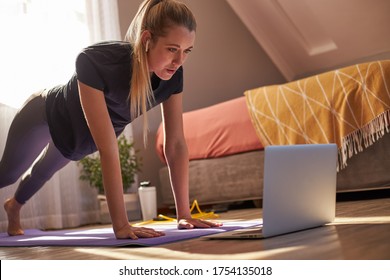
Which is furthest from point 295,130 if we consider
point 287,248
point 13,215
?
point 287,248

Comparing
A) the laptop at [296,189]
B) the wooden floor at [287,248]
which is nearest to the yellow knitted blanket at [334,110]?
the wooden floor at [287,248]

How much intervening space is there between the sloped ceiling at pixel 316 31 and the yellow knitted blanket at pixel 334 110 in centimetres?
140

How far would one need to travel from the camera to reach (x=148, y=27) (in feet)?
5.07

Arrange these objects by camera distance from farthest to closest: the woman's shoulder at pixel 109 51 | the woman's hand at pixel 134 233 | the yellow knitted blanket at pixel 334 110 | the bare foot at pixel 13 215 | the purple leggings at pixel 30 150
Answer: the yellow knitted blanket at pixel 334 110
the bare foot at pixel 13 215
the purple leggings at pixel 30 150
the woman's shoulder at pixel 109 51
the woman's hand at pixel 134 233

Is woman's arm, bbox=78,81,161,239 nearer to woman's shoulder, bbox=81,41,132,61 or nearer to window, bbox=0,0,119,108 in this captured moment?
woman's shoulder, bbox=81,41,132,61

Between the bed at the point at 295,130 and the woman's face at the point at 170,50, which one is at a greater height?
the woman's face at the point at 170,50

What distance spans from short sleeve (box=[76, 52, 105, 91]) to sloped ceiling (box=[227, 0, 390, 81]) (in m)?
2.66

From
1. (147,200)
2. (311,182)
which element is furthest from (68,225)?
(311,182)

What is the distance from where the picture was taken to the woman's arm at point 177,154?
68.4 inches

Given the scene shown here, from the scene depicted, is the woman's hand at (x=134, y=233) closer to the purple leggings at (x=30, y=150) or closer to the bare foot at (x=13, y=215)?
the purple leggings at (x=30, y=150)

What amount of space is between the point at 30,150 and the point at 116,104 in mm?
484

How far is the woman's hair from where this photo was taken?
4.93ft

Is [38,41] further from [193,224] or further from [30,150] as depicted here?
[193,224]

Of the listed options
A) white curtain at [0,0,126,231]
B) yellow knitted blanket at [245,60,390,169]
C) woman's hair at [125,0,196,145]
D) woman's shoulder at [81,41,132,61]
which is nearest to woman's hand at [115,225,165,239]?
woman's hair at [125,0,196,145]
